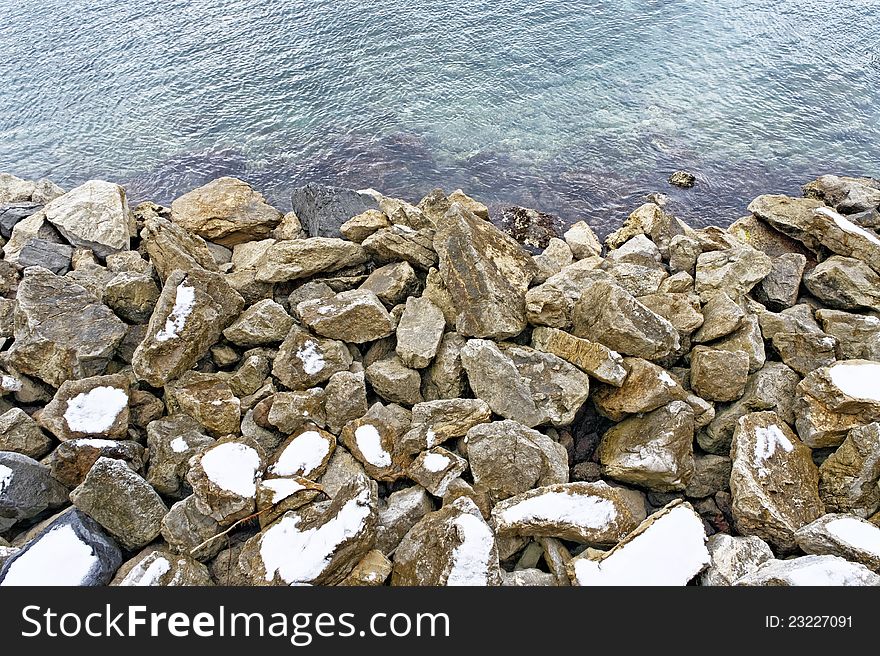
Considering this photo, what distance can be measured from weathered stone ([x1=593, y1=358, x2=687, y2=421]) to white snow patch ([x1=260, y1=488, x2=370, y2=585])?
3.56 metres

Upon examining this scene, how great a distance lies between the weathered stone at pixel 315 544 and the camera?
607 cm

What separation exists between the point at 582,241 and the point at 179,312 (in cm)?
852

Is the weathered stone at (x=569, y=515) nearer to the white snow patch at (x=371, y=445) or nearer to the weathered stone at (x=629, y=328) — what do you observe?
the white snow patch at (x=371, y=445)

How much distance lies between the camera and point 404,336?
861 centimetres

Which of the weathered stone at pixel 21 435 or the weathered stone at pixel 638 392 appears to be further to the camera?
the weathered stone at pixel 638 392

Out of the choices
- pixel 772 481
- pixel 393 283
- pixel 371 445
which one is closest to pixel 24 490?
pixel 371 445

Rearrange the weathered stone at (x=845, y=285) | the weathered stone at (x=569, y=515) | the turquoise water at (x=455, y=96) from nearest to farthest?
the weathered stone at (x=569, y=515) → the weathered stone at (x=845, y=285) → the turquoise water at (x=455, y=96)

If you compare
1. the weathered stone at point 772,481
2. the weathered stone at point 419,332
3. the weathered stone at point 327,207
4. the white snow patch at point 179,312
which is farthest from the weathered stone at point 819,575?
the weathered stone at point 327,207

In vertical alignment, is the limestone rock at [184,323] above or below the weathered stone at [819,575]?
above

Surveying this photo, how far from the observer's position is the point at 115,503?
6660 mm

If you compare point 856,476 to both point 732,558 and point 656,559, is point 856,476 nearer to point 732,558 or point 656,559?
point 732,558

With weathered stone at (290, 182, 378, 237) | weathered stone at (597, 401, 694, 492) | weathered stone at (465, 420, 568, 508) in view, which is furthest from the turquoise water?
weathered stone at (465, 420, 568, 508)

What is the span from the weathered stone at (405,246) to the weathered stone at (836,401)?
18.4 ft

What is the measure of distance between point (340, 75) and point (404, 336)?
1484 centimetres
